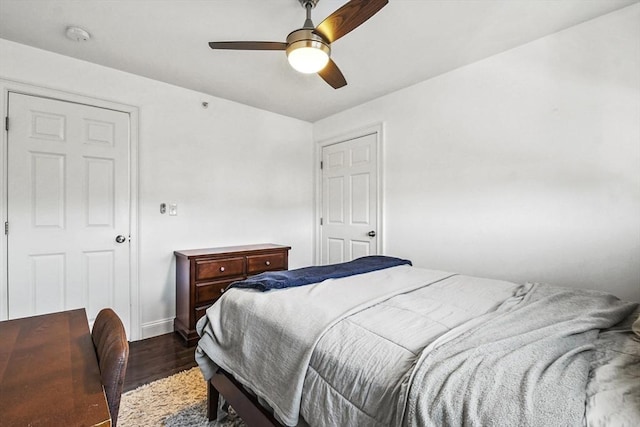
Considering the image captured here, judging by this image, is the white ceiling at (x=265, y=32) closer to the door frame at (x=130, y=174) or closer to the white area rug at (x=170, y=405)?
the door frame at (x=130, y=174)

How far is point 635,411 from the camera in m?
0.63

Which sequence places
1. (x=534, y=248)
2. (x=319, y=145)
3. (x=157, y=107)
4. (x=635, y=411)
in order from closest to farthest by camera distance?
(x=635, y=411)
(x=534, y=248)
(x=157, y=107)
(x=319, y=145)

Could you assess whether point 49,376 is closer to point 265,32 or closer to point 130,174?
point 265,32

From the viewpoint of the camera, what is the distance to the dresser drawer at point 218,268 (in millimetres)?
2711

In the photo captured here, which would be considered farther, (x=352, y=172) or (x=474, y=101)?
(x=352, y=172)

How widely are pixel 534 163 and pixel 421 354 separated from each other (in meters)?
2.00

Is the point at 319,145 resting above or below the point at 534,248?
above

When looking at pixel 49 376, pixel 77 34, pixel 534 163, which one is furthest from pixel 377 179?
pixel 49 376

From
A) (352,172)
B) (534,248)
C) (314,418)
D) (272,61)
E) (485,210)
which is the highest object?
(272,61)

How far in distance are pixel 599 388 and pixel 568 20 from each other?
2328 millimetres

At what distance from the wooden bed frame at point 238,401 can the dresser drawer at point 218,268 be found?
1.26 metres

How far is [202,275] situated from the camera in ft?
8.93

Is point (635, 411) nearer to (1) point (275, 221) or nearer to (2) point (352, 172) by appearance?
(2) point (352, 172)

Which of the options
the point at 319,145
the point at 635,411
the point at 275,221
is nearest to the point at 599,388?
the point at 635,411
